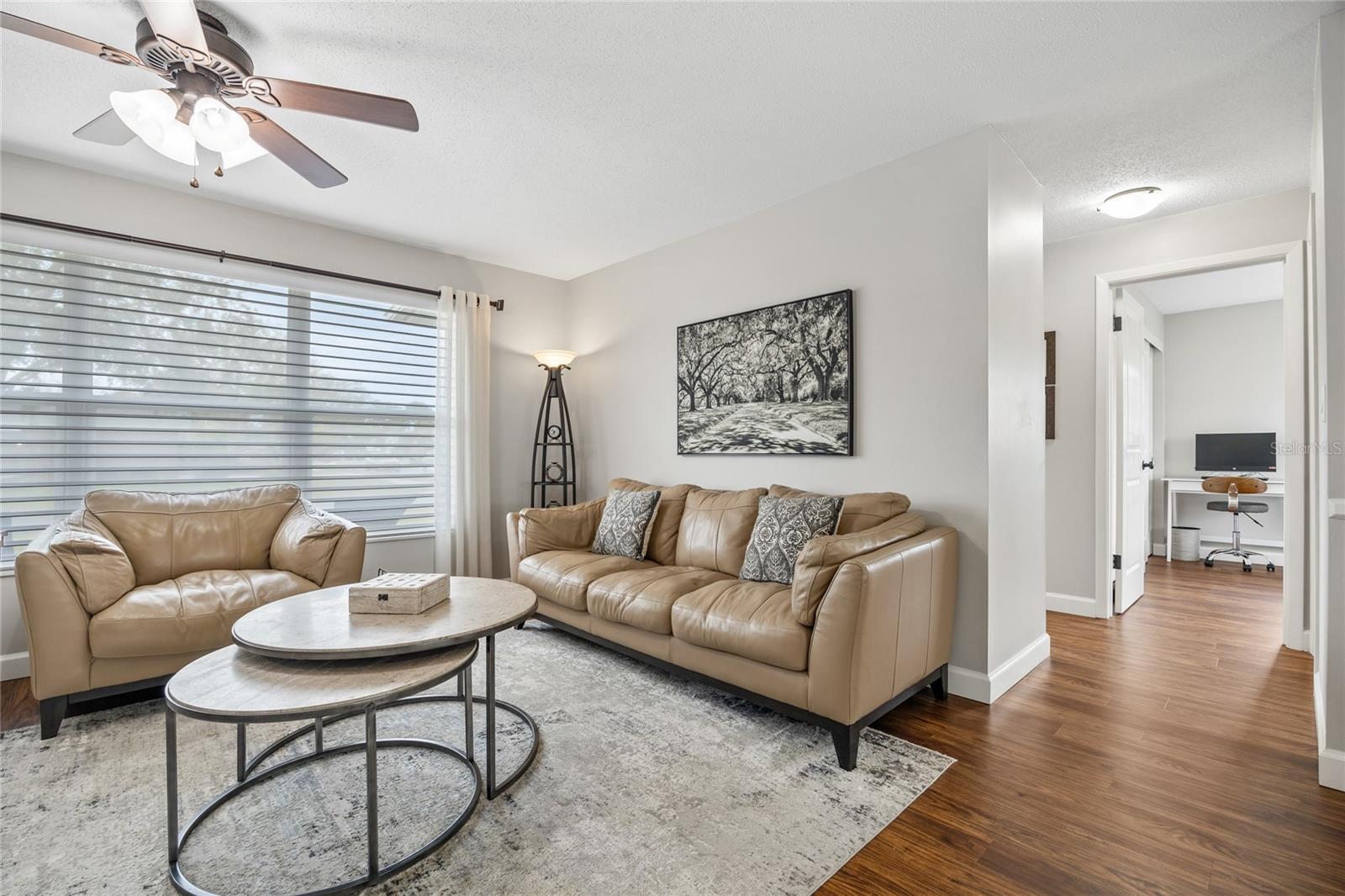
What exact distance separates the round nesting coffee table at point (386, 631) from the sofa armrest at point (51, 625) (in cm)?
91

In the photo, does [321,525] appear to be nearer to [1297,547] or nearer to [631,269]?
[631,269]

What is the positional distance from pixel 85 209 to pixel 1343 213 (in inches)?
213

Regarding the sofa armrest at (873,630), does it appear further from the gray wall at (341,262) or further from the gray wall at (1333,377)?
the gray wall at (341,262)

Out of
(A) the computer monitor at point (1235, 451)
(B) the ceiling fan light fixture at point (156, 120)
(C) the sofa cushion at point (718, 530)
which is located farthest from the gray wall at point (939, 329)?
(A) the computer monitor at point (1235, 451)

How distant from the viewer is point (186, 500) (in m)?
3.17

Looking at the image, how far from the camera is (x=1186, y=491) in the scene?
20.0 ft

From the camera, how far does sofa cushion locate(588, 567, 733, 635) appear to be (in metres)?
2.76

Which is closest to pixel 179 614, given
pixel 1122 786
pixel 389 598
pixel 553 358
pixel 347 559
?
pixel 347 559

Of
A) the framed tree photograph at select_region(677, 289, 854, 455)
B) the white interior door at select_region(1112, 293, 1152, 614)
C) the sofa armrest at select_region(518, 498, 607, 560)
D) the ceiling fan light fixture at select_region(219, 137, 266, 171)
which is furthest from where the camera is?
the white interior door at select_region(1112, 293, 1152, 614)

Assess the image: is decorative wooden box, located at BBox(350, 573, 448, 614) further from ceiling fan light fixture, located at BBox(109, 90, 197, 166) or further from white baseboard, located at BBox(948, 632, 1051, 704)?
white baseboard, located at BBox(948, 632, 1051, 704)

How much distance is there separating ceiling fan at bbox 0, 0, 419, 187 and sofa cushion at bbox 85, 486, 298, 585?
174cm

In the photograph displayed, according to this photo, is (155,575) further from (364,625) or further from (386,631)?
(386,631)

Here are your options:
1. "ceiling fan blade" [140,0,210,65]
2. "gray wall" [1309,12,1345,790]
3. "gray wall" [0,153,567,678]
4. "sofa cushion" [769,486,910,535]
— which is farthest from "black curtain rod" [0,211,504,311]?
"gray wall" [1309,12,1345,790]

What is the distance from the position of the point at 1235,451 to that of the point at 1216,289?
5.60ft
